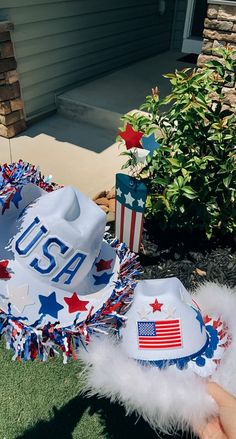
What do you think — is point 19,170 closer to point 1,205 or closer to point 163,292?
point 1,205

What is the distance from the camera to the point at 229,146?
2.97 metres

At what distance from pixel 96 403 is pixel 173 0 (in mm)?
9488

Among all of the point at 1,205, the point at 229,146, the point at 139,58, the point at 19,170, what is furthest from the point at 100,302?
the point at 139,58

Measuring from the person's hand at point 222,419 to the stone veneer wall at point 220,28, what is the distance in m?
3.55

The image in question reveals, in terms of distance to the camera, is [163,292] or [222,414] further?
Result: [163,292]

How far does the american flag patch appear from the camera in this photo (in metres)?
1.60

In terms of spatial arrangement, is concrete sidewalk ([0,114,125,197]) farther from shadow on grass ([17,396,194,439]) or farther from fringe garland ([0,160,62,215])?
fringe garland ([0,160,62,215])

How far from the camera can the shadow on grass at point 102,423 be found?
7.82 feet

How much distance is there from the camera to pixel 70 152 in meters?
5.34

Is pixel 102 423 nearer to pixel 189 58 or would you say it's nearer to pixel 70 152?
pixel 70 152

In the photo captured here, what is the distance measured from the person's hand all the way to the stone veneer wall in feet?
11.7

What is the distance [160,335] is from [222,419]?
0.43 metres

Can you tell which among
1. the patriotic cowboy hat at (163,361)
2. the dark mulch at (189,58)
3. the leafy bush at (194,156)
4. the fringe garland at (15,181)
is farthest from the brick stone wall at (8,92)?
the dark mulch at (189,58)

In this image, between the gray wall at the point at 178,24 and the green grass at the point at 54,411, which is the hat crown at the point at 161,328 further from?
the gray wall at the point at 178,24
